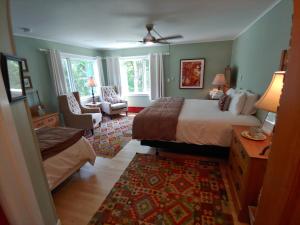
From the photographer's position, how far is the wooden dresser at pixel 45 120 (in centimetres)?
301

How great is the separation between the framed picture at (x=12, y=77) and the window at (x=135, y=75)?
4.68 metres

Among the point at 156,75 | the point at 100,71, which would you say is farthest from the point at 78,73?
the point at 156,75

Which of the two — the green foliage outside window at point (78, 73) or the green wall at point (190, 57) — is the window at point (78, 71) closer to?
the green foliage outside window at point (78, 73)

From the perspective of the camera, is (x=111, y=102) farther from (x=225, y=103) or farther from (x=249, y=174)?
(x=249, y=174)

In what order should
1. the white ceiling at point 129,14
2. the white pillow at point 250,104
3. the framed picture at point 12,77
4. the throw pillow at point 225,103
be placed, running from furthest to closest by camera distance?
1. the throw pillow at point 225,103
2. the white pillow at point 250,104
3. the white ceiling at point 129,14
4. the framed picture at point 12,77

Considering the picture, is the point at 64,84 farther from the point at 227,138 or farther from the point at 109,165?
the point at 227,138

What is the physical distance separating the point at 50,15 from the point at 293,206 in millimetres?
3115

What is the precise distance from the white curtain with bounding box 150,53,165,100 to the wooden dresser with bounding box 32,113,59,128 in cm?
302

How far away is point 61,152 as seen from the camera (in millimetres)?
1937

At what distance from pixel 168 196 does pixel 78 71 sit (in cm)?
453

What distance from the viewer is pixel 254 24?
2816 millimetres

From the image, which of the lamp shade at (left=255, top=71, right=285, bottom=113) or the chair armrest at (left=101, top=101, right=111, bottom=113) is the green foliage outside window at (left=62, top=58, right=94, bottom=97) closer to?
the chair armrest at (left=101, top=101, right=111, bottom=113)

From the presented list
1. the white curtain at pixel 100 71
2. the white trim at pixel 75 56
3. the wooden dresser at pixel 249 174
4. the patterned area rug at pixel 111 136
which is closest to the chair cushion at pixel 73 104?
the patterned area rug at pixel 111 136

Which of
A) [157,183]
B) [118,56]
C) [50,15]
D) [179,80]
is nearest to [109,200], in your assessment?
[157,183]
